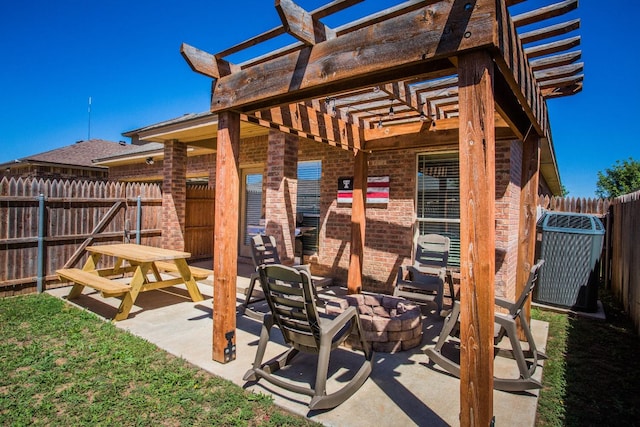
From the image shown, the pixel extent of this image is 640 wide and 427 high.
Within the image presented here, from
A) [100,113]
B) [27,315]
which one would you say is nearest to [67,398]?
[27,315]

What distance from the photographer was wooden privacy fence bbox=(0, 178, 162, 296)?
18.7 ft

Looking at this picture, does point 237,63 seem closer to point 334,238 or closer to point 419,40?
point 419,40

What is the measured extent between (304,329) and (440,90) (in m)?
3.34

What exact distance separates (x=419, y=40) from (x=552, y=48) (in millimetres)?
1488

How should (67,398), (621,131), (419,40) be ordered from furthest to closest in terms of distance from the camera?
(621,131) → (67,398) → (419,40)

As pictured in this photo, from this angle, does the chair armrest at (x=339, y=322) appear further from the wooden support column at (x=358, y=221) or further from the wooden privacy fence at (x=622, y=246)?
the wooden privacy fence at (x=622, y=246)

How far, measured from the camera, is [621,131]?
3622 centimetres

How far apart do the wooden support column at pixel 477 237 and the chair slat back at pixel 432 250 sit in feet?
11.5

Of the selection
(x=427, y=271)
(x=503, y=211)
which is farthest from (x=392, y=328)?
(x=503, y=211)

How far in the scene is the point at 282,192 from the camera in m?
5.69

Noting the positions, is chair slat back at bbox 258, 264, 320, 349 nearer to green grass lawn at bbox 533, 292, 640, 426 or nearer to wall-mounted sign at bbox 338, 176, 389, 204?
green grass lawn at bbox 533, 292, 640, 426

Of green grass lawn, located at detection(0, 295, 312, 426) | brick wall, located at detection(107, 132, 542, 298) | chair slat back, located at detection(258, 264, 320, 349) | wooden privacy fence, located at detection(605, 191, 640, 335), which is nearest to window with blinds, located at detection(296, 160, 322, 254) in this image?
brick wall, located at detection(107, 132, 542, 298)

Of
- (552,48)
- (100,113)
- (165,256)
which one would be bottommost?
(165,256)

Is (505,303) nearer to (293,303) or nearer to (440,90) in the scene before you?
(293,303)
